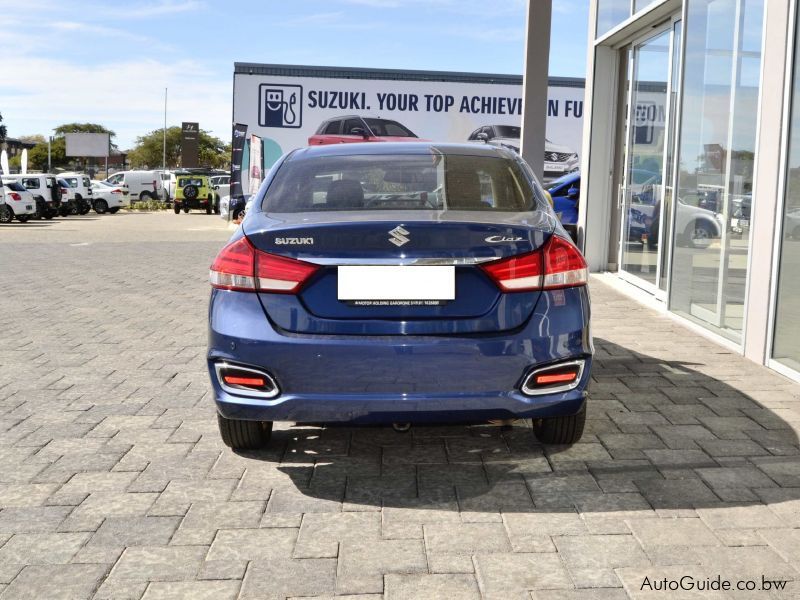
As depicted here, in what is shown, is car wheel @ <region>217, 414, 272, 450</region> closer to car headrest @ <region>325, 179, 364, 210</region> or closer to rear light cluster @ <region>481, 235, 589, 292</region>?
car headrest @ <region>325, 179, 364, 210</region>

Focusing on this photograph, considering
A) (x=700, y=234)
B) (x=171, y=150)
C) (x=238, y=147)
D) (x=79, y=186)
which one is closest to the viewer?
(x=700, y=234)

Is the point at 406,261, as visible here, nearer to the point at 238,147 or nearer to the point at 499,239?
the point at 499,239

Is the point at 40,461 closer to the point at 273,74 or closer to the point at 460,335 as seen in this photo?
the point at 460,335

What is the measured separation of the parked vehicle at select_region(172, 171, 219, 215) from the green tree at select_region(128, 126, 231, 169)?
6302cm

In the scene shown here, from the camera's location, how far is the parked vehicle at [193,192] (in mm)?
40688

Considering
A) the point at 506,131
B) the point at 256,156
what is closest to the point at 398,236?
the point at 256,156

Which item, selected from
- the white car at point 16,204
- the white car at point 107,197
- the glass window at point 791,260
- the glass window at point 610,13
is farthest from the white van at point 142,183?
the glass window at point 791,260

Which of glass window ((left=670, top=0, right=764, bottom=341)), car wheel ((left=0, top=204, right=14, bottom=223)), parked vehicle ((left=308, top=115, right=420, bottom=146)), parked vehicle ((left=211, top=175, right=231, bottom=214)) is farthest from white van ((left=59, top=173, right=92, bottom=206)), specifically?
glass window ((left=670, top=0, right=764, bottom=341))

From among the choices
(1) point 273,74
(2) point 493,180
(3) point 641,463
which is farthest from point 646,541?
(1) point 273,74

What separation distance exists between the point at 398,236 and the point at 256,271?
1.95ft

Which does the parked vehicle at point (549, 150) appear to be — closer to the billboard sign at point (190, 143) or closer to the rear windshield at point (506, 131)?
the rear windshield at point (506, 131)

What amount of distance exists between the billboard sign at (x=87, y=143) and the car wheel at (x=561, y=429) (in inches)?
3072

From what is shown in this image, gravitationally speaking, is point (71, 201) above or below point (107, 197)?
below

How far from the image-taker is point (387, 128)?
70.6ft
